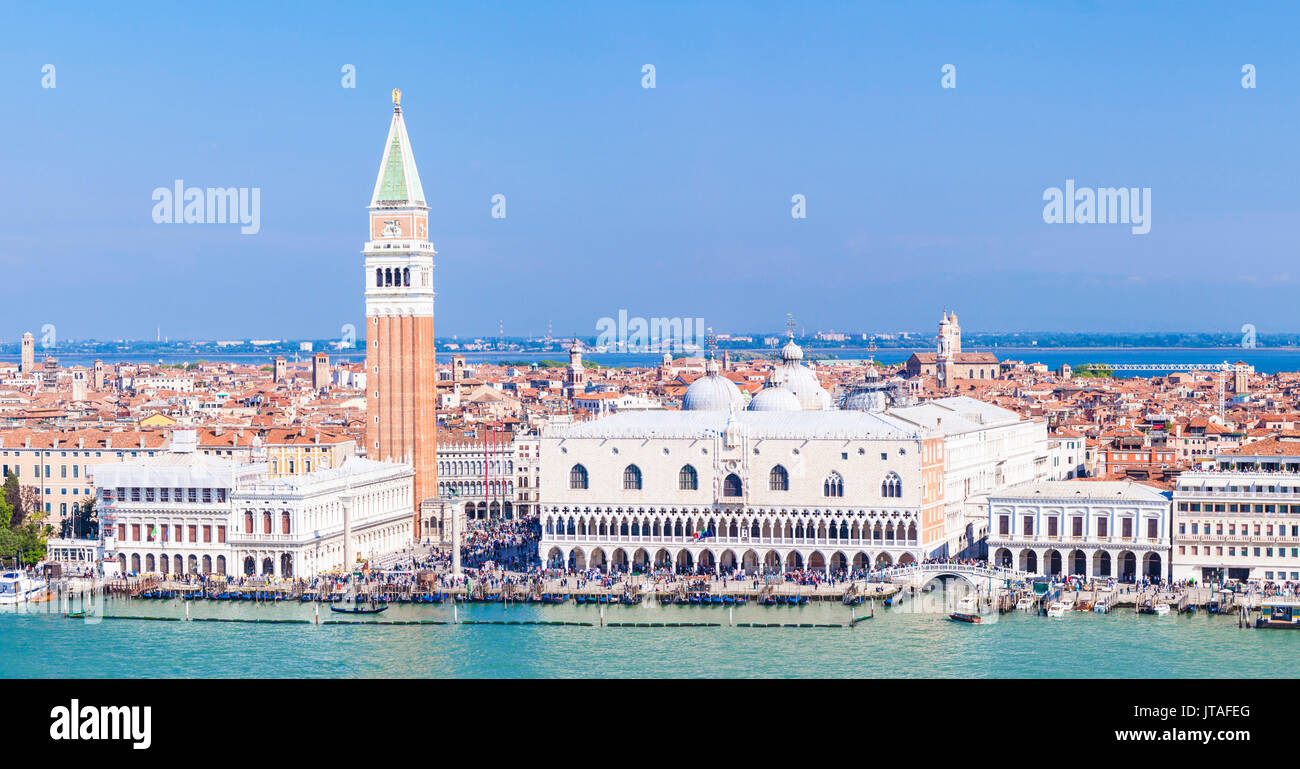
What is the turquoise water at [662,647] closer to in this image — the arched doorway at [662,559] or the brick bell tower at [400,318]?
the arched doorway at [662,559]

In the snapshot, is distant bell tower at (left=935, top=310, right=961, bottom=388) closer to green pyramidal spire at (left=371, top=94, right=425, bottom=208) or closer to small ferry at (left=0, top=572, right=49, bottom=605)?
green pyramidal spire at (left=371, top=94, right=425, bottom=208)

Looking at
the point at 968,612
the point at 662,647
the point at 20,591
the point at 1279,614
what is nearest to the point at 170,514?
the point at 20,591

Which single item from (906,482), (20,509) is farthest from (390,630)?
(20,509)

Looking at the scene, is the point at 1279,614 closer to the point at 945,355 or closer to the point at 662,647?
the point at 662,647
